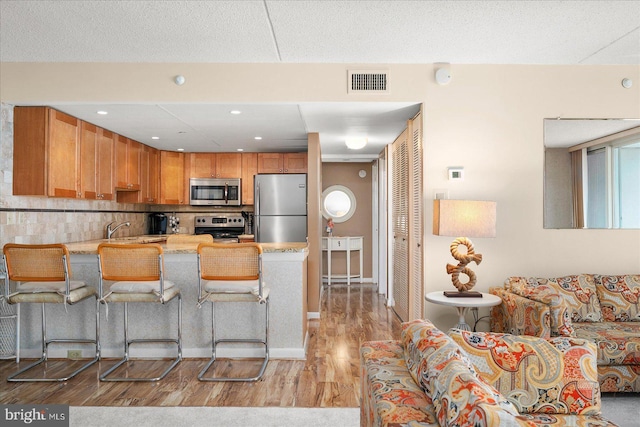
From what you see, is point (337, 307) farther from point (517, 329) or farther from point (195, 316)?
point (517, 329)

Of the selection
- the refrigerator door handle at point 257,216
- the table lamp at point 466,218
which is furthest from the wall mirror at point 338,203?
the table lamp at point 466,218

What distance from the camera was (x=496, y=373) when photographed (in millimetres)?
1960

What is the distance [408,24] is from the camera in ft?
10.2

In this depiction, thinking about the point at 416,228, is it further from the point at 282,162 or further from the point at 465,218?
the point at 282,162

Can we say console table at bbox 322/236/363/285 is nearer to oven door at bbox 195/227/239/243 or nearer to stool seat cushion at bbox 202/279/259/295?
oven door at bbox 195/227/239/243

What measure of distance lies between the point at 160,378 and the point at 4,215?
1849mm

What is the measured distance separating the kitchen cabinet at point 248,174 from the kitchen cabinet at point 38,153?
287 cm

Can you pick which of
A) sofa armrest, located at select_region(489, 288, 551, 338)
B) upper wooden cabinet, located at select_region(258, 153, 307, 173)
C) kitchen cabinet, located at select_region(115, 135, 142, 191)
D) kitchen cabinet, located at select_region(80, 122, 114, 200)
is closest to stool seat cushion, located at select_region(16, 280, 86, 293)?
kitchen cabinet, located at select_region(80, 122, 114, 200)

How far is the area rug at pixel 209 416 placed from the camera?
8.98 feet

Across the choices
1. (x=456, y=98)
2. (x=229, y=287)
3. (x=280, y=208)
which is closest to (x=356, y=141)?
(x=280, y=208)

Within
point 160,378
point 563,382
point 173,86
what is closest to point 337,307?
A: point 160,378

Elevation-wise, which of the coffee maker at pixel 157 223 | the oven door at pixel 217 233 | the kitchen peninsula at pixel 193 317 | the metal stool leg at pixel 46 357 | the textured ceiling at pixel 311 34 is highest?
the textured ceiling at pixel 311 34

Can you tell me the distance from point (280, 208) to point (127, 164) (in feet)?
6.24

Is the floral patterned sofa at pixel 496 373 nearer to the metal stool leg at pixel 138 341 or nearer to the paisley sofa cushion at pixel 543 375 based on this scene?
the paisley sofa cushion at pixel 543 375
